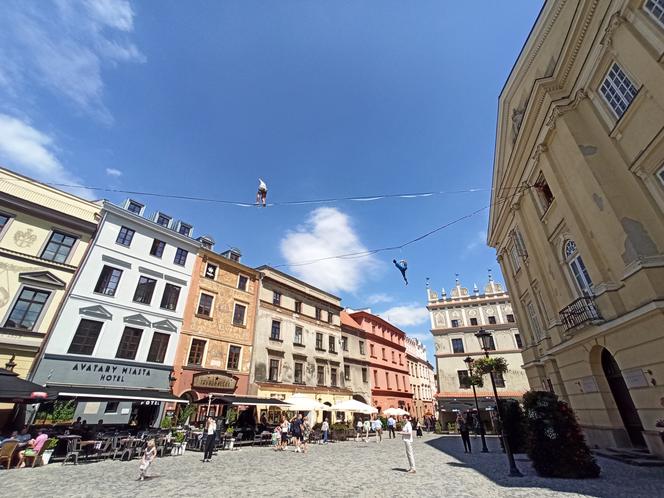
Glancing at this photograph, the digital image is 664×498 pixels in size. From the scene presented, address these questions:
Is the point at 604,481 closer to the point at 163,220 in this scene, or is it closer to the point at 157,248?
the point at 157,248

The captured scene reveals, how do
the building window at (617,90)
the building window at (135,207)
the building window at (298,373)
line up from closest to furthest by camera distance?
the building window at (617,90)
the building window at (135,207)
the building window at (298,373)

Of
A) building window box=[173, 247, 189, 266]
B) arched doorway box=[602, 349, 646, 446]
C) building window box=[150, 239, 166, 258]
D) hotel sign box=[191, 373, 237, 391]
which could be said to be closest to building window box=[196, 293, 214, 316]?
building window box=[173, 247, 189, 266]

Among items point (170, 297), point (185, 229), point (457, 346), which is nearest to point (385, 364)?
point (457, 346)

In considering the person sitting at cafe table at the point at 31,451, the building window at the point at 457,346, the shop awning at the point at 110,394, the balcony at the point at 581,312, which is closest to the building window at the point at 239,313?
the shop awning at the point at 110,394

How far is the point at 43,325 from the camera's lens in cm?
1584

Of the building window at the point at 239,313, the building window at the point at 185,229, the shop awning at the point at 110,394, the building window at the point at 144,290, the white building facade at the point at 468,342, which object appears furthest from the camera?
the white building facade at the point at 468,342

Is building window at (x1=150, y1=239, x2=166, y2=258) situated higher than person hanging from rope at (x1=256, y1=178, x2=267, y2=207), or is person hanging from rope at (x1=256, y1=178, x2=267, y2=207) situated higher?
building window at (x1=150, y1=239, x2=166, y2=258)

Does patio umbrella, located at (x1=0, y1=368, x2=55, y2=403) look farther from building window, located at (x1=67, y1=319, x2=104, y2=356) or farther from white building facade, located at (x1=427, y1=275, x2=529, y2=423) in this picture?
white building facade, located at (x1=427, y1=275, x2=529, y2=423)

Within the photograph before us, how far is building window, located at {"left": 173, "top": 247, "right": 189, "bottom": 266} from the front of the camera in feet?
74.3

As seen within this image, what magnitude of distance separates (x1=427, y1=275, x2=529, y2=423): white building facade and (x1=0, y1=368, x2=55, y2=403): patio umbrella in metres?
37.5

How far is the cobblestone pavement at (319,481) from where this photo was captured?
7449mm

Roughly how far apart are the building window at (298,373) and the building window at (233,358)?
5.86 m

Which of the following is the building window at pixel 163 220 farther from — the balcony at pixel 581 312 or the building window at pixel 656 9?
the building window at pixel 656 9

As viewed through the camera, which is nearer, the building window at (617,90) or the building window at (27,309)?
the building window at (617,90)
